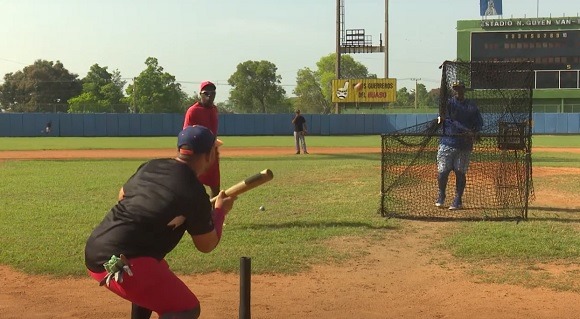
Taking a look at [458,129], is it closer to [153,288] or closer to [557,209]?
[557,209]

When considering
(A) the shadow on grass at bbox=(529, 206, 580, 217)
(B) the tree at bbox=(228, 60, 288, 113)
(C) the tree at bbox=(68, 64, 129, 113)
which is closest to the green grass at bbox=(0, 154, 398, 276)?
(A) the shadow on grass at bbox=(529, 206, 580, 217)

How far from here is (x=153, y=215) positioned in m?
3.61

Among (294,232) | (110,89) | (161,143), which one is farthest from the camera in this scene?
(110,89)

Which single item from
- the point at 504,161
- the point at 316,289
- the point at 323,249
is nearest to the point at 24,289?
the point at 316,289

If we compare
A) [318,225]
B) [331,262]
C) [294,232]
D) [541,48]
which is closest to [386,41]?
[541,48]

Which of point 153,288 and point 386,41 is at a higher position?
point 386,41

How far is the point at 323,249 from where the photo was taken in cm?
827

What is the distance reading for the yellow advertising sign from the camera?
6172 centimetres

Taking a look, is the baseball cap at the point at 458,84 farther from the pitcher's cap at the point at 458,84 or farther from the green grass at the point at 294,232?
the green grass at the point at 294,232

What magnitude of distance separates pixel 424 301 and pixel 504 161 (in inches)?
217

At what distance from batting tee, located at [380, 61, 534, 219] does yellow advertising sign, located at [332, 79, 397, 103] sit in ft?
165

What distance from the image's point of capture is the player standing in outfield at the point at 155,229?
3.61m

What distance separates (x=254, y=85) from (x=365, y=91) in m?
36.5

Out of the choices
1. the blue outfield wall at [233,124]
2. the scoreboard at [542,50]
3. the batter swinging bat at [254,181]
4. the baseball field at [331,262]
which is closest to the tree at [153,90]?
the blue outfield wall at [233,124]
